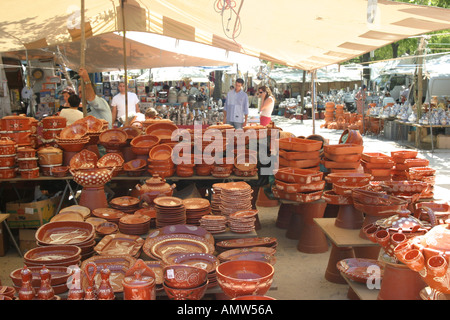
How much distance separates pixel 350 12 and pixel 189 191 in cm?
245

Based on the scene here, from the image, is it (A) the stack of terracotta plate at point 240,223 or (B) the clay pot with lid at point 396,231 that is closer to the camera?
(B) the clay pot with lid at point 396,231

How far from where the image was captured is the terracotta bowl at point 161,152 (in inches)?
184

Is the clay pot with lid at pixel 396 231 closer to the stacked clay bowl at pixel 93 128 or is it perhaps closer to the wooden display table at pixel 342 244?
the wooden display table at pixel 342 244

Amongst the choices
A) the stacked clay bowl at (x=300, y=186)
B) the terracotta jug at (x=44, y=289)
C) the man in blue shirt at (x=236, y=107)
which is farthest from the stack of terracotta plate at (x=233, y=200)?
the man in blue shirt at (x=236, y=107)

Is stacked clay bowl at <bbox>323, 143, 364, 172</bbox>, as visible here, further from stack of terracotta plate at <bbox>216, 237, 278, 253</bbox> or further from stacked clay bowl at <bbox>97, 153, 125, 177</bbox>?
stacked clay bowl at <bbox>97, 153, 125, 177</bbox>

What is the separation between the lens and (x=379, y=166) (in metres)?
4.69

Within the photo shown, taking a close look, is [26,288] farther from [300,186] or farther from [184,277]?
[300,186]

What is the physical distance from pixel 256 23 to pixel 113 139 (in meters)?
2.08

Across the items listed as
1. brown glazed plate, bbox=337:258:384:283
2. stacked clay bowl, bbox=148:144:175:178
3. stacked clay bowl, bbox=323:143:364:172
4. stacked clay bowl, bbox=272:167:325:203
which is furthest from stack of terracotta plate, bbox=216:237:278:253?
stacked clay bowl, bbox=323:143:364:172

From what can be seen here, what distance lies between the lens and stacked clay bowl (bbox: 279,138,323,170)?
4.62m

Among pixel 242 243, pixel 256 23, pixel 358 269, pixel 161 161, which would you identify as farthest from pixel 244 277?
pixel 256 23

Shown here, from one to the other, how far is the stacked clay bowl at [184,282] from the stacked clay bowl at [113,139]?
2728mm

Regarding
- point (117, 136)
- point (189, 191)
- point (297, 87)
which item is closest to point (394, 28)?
point (189, 191)

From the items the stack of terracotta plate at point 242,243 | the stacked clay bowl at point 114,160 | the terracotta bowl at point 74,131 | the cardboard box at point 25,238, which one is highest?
the terracotta bowl at point 74,131
